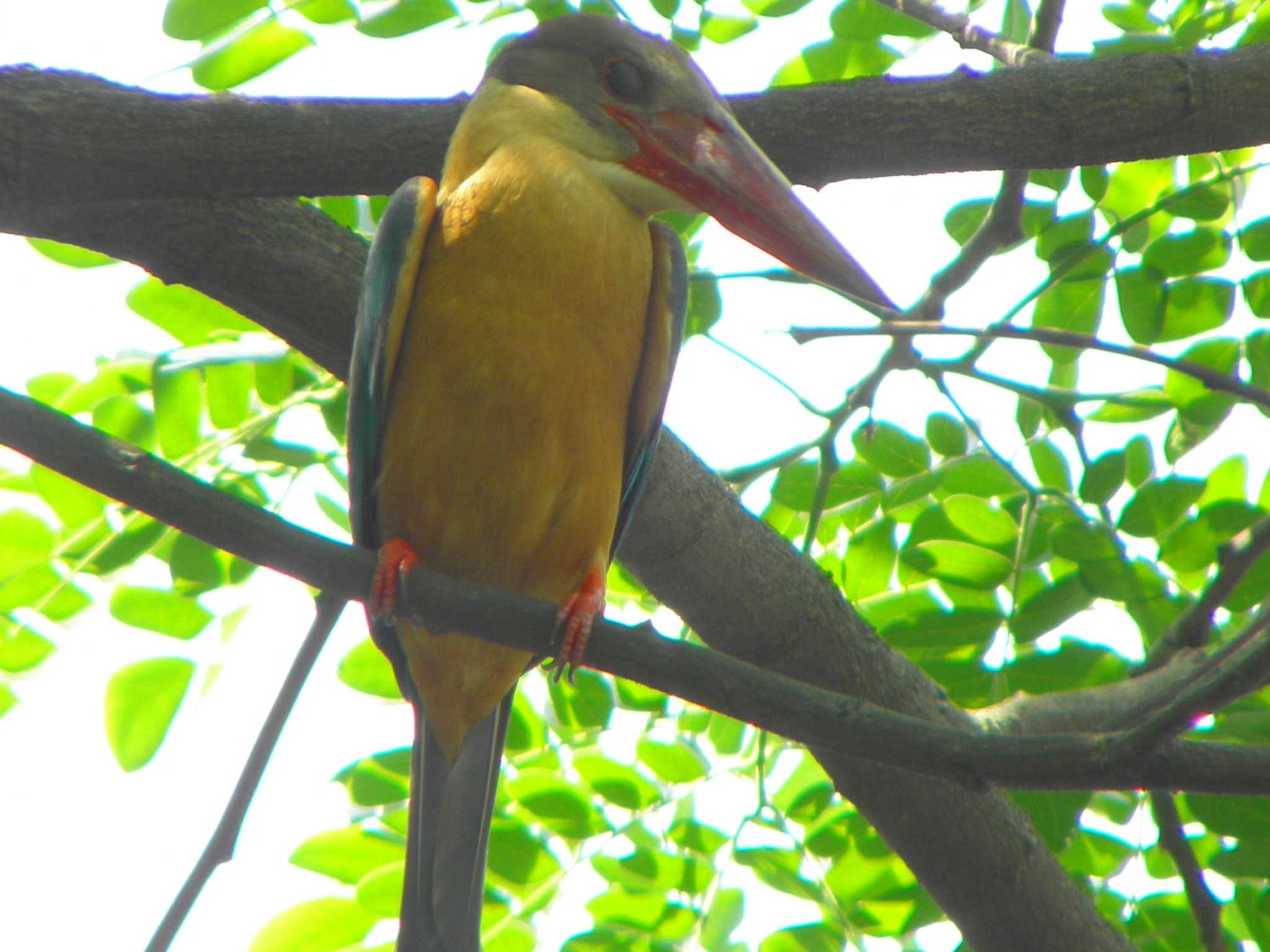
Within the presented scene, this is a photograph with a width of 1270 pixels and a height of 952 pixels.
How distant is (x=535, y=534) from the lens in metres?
2.71

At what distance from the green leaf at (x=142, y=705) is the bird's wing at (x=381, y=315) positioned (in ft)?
2.71

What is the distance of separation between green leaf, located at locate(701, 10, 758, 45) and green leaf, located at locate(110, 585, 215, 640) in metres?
2.09

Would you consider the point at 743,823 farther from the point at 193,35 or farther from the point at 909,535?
the point at 193,35

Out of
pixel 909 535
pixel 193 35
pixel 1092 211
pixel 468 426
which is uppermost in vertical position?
pixel 1092 211

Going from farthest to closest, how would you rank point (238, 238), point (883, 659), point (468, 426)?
1. point (883, 659)
2. point (238, 238)
3. point (468, 426)

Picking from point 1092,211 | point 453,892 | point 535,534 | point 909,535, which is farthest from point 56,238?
point 1092,211

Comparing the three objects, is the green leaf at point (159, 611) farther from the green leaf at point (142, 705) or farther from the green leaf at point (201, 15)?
the green leaf at point (201, 15)

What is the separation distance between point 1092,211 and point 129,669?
2.87m

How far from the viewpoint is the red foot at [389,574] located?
7.69 ft

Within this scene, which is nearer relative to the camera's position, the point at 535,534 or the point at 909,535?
the point at 535,534

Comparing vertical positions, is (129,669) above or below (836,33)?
below

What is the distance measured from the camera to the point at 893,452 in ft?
11.2

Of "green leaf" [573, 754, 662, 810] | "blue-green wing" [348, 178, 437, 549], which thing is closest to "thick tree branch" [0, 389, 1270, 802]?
"blue-green wing" [348, 178, 437, 549]

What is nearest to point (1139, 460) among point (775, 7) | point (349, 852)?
point (775, 7)
